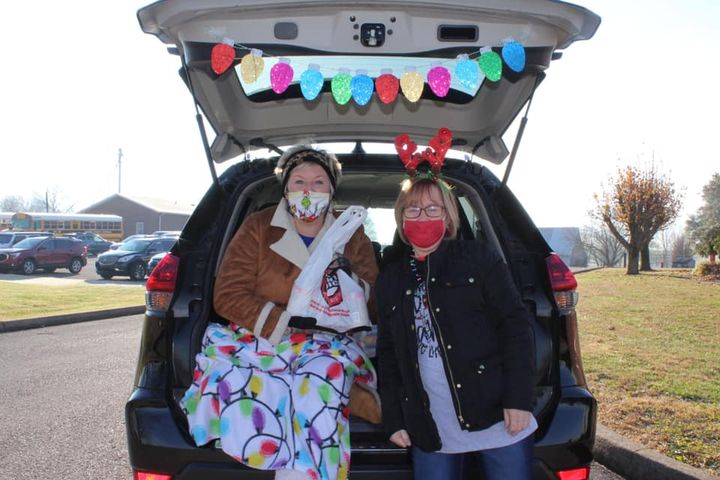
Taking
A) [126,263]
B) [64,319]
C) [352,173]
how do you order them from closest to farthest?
[352,173] < [64,319] < [126,263]

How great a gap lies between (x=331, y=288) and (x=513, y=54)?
125 cm

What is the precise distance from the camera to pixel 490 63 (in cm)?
265

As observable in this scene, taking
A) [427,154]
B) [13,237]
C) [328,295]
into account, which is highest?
[13,237]

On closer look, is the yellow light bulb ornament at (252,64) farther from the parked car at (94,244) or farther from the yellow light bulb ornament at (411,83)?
the parked car at (94,244)

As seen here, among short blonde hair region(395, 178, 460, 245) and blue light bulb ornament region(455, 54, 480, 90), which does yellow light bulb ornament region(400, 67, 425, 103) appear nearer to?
blue light bulb ornament region(455, 54, 480, 90)

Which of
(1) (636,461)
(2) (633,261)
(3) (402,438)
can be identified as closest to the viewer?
(3) (402,438)

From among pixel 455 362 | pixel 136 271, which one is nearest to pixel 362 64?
pixel 455 362

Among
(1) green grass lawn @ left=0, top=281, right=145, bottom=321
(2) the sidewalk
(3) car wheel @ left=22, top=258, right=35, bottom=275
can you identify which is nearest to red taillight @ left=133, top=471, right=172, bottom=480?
(2) the sidewalk

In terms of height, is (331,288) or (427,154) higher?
(427,154)

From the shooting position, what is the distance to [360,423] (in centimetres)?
240

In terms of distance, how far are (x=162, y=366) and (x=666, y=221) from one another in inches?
1196

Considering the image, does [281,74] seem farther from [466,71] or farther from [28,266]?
[28,266]

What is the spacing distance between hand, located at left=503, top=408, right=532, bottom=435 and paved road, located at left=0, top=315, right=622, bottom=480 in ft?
6.73

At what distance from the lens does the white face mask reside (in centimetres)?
273
